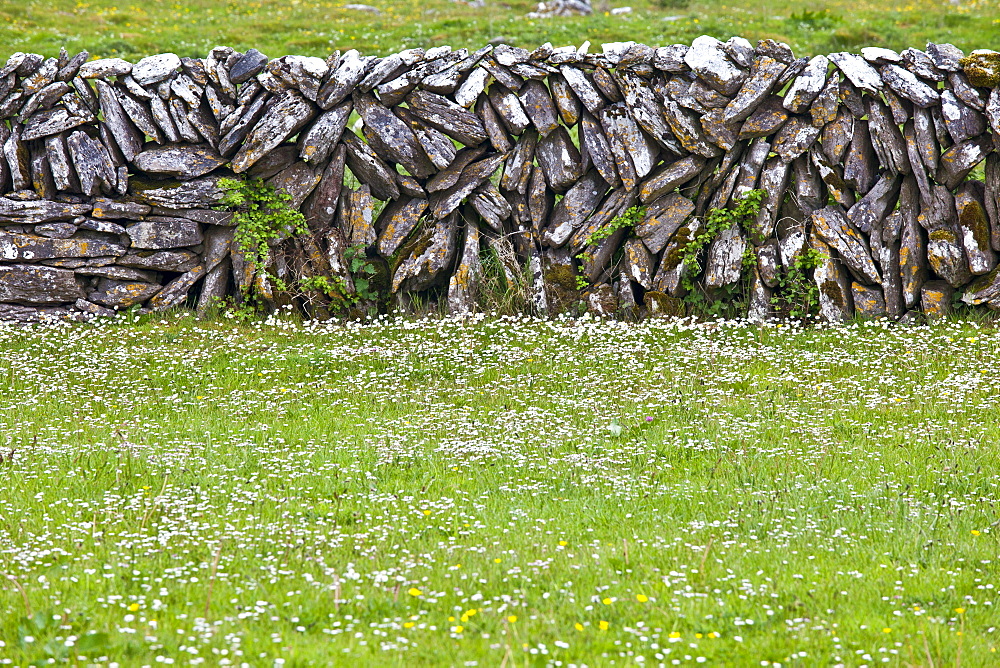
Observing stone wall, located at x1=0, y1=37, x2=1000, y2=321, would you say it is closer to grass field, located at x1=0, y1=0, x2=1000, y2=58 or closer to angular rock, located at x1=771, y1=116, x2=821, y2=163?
angular rock, located at x1=771, y1=116, x2=821, y2=163

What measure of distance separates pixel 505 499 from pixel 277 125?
6.79 metres

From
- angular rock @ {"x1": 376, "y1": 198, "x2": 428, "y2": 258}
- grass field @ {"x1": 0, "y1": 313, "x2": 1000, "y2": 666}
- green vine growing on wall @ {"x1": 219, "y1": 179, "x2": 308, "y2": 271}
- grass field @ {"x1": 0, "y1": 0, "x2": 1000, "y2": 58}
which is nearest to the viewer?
grass field @ {"x1": 0, "y1": 313, "x2": 1000, "y2": 666}

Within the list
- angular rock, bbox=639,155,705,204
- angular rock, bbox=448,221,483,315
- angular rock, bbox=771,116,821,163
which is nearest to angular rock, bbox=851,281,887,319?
angular rock, bbox=771,116,821,163

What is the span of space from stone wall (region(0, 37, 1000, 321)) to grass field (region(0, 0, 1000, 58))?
1245 centimetres

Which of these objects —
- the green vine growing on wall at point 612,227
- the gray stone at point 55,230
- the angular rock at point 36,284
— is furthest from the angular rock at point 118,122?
the green vine growing on wall at point 612,227

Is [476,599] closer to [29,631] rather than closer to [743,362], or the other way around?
[29,631]

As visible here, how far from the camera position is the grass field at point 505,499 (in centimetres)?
451

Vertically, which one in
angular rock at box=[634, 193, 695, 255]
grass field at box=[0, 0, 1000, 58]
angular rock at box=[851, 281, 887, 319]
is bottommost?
angular rock at box=[851, 281, 887, 319]

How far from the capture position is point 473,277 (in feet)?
39.1

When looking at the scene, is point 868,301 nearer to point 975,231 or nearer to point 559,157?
point 975,231

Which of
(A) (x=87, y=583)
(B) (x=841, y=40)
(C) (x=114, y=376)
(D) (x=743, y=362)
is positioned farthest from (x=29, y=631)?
(B) (x=841, y=40)

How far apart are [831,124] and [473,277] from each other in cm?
465

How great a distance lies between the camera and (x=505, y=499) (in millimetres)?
6441

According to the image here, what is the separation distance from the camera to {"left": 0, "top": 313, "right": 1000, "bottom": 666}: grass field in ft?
14.8
